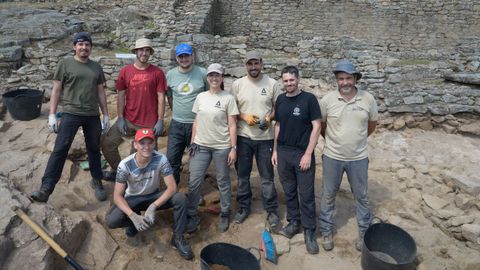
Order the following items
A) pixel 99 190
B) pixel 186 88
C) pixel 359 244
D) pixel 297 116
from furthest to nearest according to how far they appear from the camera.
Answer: pixel 99 190 < pixel 186 88 < pixel 359 244 < pixel 297 116

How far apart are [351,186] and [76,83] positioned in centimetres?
370

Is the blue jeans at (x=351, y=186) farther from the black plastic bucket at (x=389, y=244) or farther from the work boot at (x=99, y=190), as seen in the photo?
the work boot at (x=99, y=190)

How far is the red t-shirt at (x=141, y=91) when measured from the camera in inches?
185

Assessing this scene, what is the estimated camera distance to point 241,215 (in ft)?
16.0

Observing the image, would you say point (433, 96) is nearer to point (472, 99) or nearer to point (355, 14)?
point (472, 99)

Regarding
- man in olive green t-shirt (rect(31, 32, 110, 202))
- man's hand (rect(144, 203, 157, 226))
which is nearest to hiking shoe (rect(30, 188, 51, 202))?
man in olive green t-shirt (rect(31, 32, 110, 202))

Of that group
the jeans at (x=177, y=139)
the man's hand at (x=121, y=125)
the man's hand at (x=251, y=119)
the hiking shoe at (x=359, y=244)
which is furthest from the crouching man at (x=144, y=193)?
the hiking shoe at (x=359, y=244)

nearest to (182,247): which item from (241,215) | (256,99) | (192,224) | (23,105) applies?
(192,224)

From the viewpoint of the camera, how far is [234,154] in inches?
172

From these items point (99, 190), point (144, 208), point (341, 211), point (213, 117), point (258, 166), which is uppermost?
point (213, 117)

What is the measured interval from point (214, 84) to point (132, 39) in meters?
7.65

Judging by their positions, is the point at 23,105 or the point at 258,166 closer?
the point at 258,166

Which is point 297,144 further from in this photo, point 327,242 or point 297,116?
point 327,242

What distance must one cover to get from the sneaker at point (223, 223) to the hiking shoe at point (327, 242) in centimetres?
128
